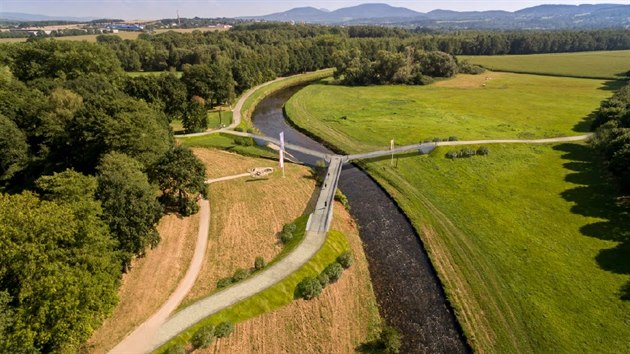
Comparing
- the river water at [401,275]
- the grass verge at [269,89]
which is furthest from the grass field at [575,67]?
the river water at [401,275]

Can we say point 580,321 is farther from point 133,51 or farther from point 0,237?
point 133,51

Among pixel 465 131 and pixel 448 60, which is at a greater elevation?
pixel 448 60

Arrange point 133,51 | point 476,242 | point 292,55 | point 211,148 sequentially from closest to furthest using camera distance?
point 476,242, point 211,148, point 133,51, point 292,55

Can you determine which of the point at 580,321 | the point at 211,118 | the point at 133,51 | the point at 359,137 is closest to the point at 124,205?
the point at 580,321

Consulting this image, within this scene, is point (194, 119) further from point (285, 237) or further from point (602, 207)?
point (602, 207)

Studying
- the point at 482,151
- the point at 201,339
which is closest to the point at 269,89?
the point at 482,151

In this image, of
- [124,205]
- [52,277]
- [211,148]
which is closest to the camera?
[52,277]

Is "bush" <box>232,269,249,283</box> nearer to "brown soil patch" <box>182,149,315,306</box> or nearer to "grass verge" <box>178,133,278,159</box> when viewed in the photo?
"brown soil patch" <box>182,149,315,306</box>
